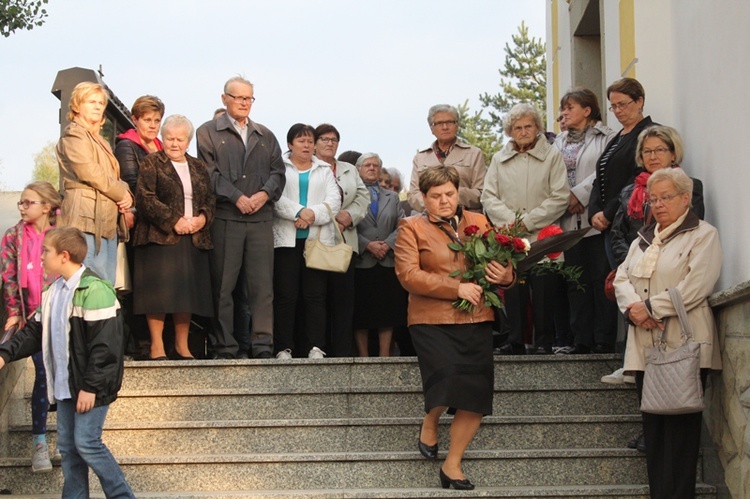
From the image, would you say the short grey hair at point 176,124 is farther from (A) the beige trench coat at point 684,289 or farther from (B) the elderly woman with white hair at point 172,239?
(A) the beige trench coat at point 684,289

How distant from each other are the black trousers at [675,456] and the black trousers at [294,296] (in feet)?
9.64

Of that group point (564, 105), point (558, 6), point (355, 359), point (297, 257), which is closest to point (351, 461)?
point (355, 359)

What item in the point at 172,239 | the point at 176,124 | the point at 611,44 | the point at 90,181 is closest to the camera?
the point at 90,181

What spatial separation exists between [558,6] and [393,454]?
8.16 metres

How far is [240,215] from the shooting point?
784 cm

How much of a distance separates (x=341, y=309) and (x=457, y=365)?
2322 millimetres

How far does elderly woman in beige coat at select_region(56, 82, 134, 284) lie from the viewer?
702 centimetres

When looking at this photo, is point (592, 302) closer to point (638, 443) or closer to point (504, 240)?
point (638, 443)

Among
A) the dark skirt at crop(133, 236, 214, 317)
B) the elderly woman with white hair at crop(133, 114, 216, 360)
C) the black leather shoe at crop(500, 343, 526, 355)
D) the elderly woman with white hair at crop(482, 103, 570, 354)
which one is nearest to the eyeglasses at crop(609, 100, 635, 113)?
the elderly woman with white hair at crop(482, 103, 570, 354)

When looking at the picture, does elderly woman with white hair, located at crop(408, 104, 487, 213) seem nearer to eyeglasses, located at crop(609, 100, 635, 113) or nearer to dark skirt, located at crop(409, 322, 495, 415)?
eyeglasses, located at crop(609, 100, 635, 113)

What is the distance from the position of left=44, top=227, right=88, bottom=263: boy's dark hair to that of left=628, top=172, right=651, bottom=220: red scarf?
3.21 meters

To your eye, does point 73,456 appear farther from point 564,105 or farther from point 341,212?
point 564,105

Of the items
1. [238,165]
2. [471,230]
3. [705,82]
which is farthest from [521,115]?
[471,230]

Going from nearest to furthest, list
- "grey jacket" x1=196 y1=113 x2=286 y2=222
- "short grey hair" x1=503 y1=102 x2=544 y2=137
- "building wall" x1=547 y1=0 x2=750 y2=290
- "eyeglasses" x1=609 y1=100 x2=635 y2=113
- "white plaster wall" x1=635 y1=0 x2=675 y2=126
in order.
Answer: "building wall" x1=547 y1=0 x2=750 y2=290 → "eyeglasses" x1=609 y1=100 x2=635 y2=113 → "white plaster wall" x1=635 y1=0 x2=675 y2=126 → "grey jacket" x1=196 y1=113 x2=286 y2=222 → "short grey hair" x1=503 y1=102 x2=544 y2=137
